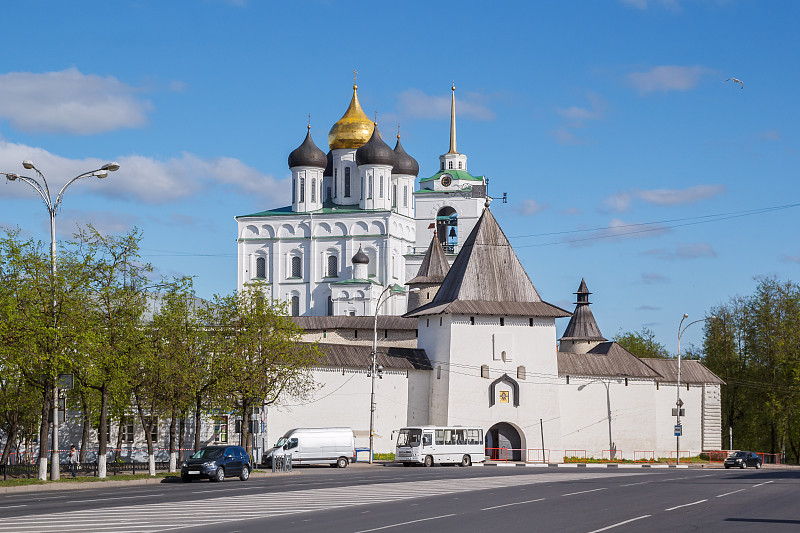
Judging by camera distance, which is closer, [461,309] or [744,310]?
[461,309]

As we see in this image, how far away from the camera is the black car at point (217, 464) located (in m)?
35.6

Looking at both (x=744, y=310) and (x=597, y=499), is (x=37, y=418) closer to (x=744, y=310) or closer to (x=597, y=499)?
(x=597, y=499)

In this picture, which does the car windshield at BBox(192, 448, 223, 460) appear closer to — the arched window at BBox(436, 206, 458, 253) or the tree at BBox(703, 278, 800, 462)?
the tree at BBox(703, 278, 800, 462)

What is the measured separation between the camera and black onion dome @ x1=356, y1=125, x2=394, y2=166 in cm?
9881

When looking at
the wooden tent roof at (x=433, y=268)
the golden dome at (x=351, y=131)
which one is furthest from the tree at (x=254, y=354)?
the golden dome at (x=351, y=131)

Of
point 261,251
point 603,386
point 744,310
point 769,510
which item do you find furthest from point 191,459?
point 261,251

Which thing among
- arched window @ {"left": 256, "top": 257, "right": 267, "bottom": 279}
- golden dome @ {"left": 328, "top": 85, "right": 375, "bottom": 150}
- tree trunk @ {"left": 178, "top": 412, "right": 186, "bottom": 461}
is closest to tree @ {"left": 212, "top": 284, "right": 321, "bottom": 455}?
tree trunk @ {"left": 178, "top": 412, "right": 186, "bottom": 461}

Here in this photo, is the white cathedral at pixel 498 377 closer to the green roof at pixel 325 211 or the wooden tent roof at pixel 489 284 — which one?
the wooden tent roof at pixel 489 284

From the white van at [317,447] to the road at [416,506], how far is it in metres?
12.1

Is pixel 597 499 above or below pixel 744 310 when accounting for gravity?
below

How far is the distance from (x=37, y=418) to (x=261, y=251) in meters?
51.4

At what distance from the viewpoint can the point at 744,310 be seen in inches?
3142

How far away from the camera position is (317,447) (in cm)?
4747

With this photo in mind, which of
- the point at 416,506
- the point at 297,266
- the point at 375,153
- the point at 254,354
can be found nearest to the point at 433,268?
the point at 375,153
